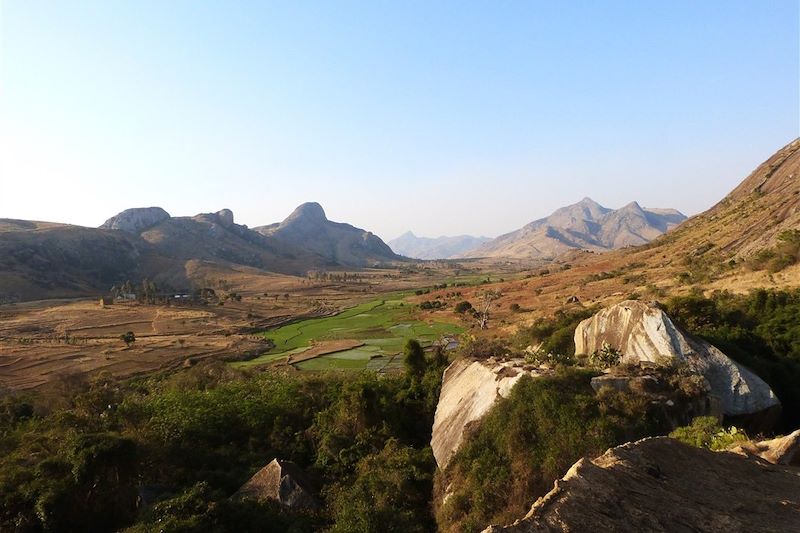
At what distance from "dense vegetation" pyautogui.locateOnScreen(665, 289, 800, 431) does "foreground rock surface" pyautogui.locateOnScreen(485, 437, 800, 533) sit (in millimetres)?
14514

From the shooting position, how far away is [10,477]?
619 inches

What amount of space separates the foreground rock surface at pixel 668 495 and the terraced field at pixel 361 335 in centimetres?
3842

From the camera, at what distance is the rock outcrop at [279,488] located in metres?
16.6

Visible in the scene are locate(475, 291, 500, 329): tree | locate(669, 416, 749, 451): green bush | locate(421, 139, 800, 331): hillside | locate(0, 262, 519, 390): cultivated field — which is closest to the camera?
locate(669, 416, 749, 451): green bush

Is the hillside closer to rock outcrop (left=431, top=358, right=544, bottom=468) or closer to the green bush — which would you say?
the green bush

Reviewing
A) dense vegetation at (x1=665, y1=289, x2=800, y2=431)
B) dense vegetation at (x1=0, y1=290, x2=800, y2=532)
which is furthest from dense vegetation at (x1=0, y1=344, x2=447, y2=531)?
dense vegetation at (x1=665, y1=289, x2=800, y2=431)

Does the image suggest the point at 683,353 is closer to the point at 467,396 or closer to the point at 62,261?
the point at 467,396

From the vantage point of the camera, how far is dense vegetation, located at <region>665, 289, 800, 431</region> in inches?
955

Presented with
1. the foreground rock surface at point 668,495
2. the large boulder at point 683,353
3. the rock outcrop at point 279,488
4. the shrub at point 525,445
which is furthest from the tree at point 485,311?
the foreground rock surface at point 668,495

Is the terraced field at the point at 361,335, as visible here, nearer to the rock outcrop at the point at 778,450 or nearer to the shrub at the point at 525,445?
the shrub at the point at 525,445

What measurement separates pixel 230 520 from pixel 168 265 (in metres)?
198

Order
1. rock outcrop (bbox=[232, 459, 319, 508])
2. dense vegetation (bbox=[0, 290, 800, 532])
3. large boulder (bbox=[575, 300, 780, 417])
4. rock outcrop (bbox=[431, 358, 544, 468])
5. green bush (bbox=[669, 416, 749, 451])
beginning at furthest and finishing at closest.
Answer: large boulder (bbox=[575, 300, 780, 417])
rock outcrop (bbox=[431, 358, 544, 468])
rock outcrop (bbox=[232, 459, 319, 508])
dense vegetation (bbox=[0, 290, 800, 532])
green bush (bbox=[669, 416, 749, 451])

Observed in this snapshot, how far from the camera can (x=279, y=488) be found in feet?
55.0

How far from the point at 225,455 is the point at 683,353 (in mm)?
21263
